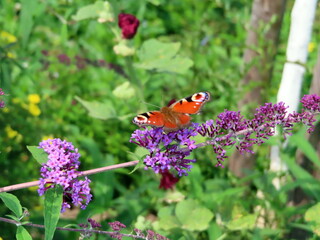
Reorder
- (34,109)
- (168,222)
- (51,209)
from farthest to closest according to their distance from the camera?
1. (34,109)
2. (168,222)
3. (51,209)

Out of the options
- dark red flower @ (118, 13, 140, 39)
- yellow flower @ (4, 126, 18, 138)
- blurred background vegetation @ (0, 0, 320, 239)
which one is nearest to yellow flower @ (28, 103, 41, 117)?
blurred background vegetation @ (0, 0, 320, 239)

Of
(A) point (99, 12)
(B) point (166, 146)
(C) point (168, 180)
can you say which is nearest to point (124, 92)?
(A) point (99, 12)

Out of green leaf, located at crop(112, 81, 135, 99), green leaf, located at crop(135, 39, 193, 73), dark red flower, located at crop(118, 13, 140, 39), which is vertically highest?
dark red flower, located at crop(118, 13, 140, 39)

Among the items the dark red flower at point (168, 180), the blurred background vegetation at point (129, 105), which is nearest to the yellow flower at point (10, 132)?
the blurred background vegetation at point (129, 105)

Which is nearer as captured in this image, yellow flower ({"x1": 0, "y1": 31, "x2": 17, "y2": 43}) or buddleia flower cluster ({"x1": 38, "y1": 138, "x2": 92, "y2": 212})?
buddleia flower cluster ({"x1": 38, "y1": 138, "x2": 92, "y2": 212})

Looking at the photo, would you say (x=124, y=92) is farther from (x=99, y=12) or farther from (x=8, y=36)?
(x=8, y=36)

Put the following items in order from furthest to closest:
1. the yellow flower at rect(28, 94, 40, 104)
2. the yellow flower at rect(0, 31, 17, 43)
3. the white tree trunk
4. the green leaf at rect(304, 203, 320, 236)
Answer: the yellow flower at rect(0, 31, 17, 43) → the yellow flower at rect(28, 94, 40, 104) → the white tree trunk → the green leaf at rect(304, 203, 320, 236)

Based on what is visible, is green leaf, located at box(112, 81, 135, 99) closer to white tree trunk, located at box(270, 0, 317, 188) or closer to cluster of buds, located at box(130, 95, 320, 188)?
white tree trunk, located at box(270, 0, 317, 188)
